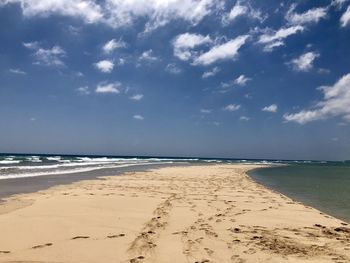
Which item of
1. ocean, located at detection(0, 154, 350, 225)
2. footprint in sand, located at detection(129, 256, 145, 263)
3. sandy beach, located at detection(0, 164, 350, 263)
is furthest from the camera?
ocean, located at detection(0, 154, 350, 225)

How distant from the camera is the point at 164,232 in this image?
7551mm

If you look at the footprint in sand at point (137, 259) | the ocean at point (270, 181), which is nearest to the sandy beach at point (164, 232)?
the footprint in sand at point (137, 259)

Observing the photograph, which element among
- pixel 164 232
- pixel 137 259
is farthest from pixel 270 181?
pixel 137 259

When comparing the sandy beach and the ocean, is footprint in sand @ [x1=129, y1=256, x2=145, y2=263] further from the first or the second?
the ocean

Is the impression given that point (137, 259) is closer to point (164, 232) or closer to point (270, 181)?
point (164, 232)

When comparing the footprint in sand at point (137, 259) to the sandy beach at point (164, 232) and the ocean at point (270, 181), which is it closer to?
the sandy beach at point (164, 232)

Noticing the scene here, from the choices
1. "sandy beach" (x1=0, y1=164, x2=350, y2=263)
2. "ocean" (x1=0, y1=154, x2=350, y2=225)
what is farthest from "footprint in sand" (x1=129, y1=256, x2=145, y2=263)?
"ocean" (x1=0, y1=154, x2=350, y2=225)

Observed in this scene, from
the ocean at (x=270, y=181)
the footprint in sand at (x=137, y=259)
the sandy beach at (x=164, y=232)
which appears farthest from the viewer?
the ocean at (x=270, y=181)

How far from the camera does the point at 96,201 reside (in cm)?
1173

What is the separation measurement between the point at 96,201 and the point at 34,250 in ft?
18.8

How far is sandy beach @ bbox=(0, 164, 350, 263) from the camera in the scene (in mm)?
6020

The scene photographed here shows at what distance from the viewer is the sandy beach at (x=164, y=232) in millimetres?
6020

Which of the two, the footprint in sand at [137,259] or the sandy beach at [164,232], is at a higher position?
the sandy beach at [164,232]

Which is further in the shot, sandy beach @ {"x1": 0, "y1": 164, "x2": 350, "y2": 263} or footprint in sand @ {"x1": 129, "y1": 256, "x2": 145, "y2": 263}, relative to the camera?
sandy beach @ {"x1": 0, "y1": 164, "x2": 350, "y2": 263}
